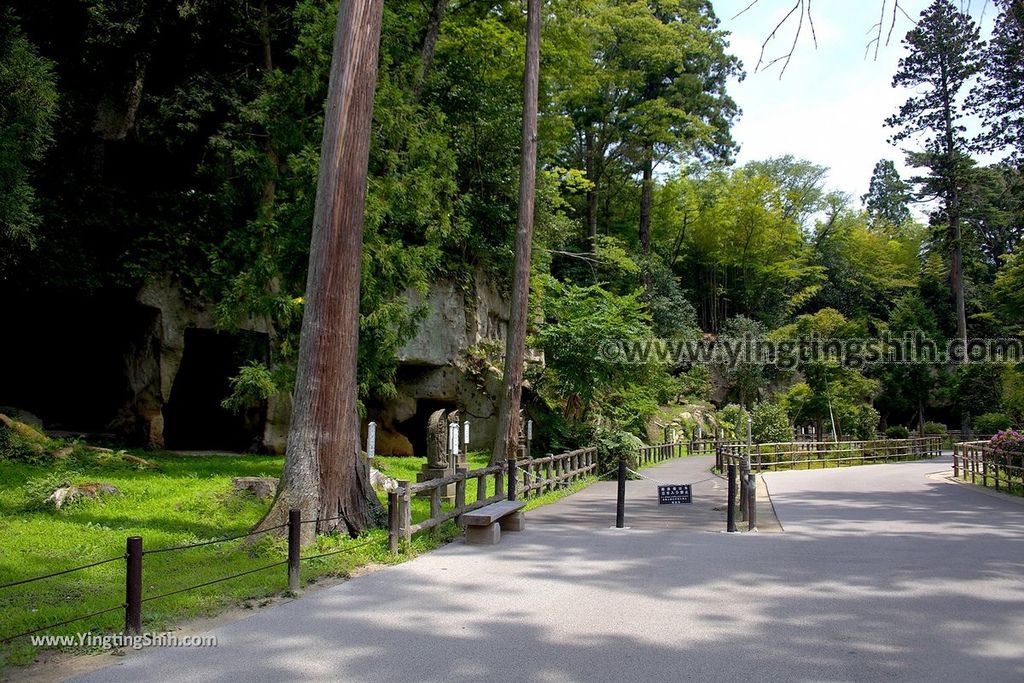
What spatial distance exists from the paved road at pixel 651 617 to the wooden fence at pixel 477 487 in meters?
0.59

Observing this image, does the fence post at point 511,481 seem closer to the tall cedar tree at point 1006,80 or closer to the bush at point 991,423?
the tall cedar tree at point 1006,80

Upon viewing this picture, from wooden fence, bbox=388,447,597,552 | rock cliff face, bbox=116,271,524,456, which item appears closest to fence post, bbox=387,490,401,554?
wooden fence, bbox=388,447,597,552

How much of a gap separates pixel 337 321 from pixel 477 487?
457 centimetres

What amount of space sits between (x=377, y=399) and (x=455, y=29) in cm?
1289

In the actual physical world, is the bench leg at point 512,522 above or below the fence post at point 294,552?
below

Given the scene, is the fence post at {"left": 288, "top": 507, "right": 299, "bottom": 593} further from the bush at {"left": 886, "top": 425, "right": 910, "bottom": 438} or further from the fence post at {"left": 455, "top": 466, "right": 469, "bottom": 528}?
the bush at {"left": 886, "top": 425, "right": 910, "bottom": 438}

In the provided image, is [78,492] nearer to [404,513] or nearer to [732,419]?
[404,513]

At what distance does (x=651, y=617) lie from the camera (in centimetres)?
715

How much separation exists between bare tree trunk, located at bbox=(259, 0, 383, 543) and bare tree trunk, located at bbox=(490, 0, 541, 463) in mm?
7467

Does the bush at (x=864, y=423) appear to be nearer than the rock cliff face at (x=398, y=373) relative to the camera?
No

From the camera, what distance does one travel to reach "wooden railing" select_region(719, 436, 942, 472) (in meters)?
31.3

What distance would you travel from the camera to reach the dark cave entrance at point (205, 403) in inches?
1005

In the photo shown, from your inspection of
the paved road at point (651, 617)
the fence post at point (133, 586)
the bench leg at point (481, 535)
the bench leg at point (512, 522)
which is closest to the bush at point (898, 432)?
the paved road at point (651, 617)

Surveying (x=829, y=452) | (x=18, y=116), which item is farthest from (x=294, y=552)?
(x=829, y=452)
